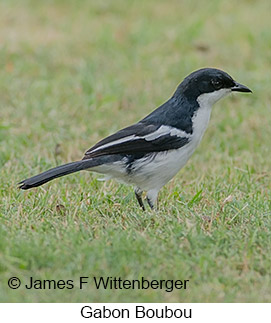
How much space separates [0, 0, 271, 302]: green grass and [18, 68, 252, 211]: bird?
0.28 m

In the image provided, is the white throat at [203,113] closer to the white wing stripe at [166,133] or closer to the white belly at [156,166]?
the white belly at [156,166]

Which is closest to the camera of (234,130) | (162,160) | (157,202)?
(162,160)

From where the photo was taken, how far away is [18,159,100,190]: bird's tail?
17.0ft

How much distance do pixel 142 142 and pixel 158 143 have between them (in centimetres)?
13

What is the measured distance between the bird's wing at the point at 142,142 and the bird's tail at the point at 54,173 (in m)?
0.09

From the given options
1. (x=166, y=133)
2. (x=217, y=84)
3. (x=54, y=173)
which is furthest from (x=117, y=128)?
(x=54, y=173)

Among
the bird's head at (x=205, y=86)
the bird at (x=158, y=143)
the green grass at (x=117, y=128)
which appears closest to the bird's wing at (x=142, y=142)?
the bird at (x=158, y=143)

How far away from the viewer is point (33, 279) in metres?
4.17

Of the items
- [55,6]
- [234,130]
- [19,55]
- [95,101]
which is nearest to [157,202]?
[234,130]

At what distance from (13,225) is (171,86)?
16.6 ft

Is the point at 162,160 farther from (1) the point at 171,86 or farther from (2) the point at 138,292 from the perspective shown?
(1) the point at 171,86

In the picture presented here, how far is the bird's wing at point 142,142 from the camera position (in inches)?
213

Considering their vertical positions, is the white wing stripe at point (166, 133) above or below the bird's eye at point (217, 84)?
below

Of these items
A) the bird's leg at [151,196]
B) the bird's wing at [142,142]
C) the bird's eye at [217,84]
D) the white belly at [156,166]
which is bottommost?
the bird's leg at [151,196]
